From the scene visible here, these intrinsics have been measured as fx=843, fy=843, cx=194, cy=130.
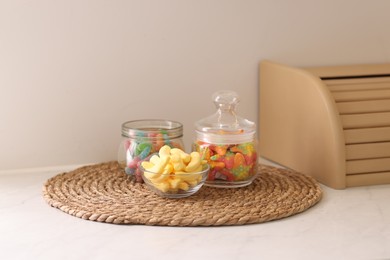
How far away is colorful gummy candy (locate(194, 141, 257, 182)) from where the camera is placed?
5.04 ft

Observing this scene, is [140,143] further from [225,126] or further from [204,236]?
[204,236]

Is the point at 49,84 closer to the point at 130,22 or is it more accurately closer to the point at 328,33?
the point at 130,22

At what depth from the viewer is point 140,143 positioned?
1575mm

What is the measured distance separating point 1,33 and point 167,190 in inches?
18.6

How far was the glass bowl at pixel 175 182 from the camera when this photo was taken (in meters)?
1.44

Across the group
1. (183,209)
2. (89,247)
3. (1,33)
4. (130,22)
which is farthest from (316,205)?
(1,33)

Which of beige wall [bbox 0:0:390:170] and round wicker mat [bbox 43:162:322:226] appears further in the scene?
beige wall [bbox 0:0:390:170]

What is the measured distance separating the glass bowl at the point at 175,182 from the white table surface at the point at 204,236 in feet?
0.39

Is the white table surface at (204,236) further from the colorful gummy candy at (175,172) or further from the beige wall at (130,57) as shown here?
the beige wall at (130,57)

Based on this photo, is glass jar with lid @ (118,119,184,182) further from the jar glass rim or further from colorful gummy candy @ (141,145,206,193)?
colorful gummy candy @ (141,145,206,193)

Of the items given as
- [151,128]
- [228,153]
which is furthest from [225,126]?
[151,128]

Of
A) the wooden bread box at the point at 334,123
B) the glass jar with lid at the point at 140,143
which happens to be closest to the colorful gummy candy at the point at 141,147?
the glass jar with lid at the point at 140,143

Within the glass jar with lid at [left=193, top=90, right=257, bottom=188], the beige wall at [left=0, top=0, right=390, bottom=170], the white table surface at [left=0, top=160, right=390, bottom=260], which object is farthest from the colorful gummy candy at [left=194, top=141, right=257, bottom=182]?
the beige wall at [left=0, top=0, right=390, bottom=170]

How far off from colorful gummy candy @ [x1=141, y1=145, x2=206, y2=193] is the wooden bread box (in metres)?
0.27
